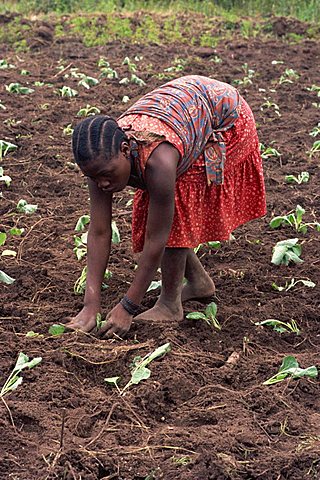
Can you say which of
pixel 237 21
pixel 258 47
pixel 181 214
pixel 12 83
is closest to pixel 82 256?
pixel 181 214

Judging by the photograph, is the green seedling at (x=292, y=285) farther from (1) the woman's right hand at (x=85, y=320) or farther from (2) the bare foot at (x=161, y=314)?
(1) the woman's right hand at (x=85, y=320)

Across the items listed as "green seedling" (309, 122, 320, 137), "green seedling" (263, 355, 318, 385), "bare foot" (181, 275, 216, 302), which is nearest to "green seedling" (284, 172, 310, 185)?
"green seedling" (309, 122, 320, 137)

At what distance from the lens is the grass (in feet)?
45.9

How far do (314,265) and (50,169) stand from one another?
238 cm

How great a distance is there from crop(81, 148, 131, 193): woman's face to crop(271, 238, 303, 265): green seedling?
55.4 inches

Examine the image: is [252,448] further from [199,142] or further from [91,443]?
[199,142]

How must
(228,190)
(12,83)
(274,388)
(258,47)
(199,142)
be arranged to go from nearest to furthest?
(274,388) < (199,142) < (228,190) < (12,83) < (258,47)

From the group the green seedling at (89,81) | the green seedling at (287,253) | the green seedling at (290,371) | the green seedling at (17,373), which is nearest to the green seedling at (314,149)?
the green seedling at (287,253)

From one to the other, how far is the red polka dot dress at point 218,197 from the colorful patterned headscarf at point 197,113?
5 cm

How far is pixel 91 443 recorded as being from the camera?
288 cm

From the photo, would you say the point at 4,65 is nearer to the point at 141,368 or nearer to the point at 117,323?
the point at 117,323

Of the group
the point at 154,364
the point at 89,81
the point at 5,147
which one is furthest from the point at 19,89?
the point at 154,364

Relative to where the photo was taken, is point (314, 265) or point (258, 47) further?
point (258, 47)

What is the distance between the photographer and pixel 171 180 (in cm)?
337
